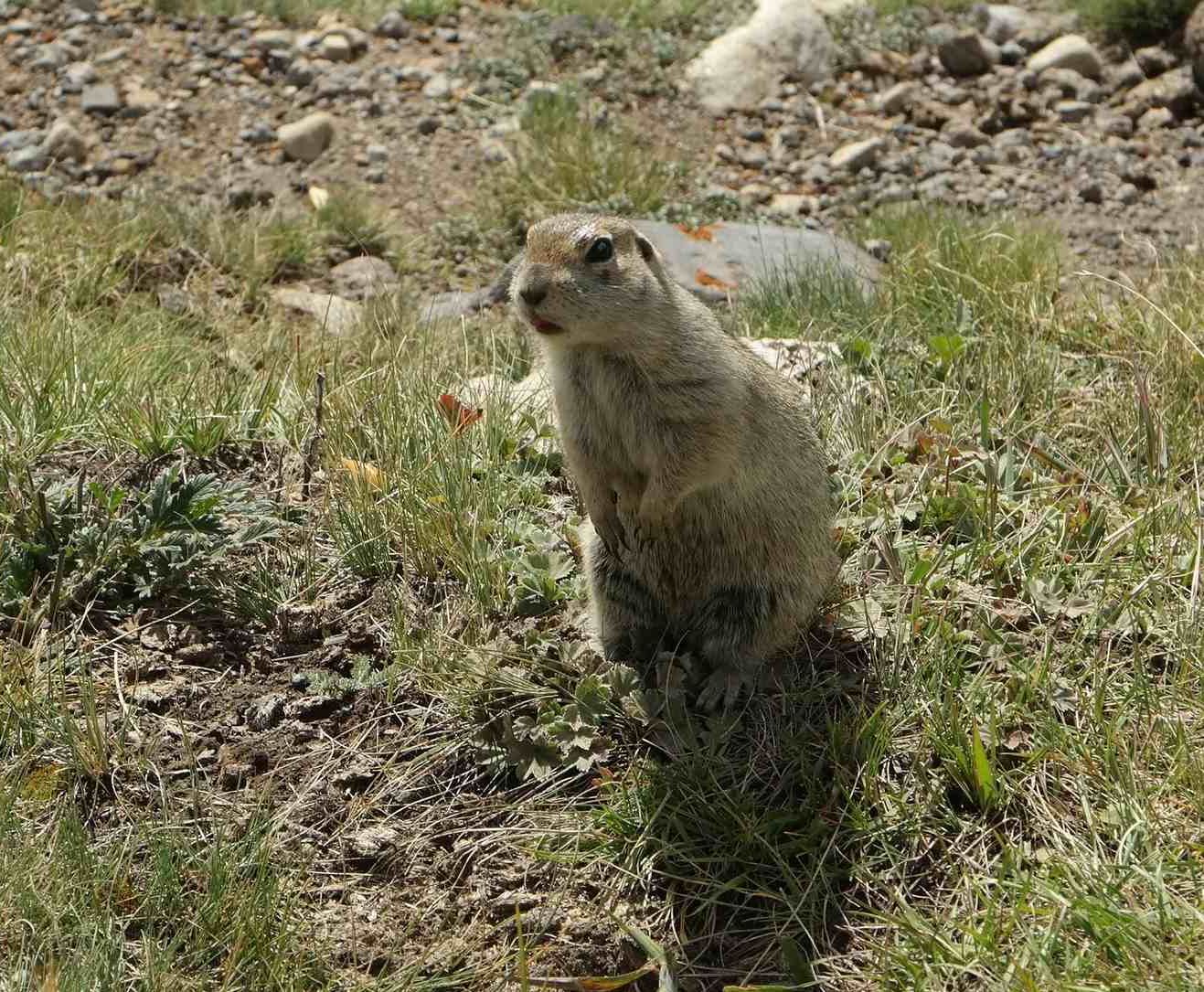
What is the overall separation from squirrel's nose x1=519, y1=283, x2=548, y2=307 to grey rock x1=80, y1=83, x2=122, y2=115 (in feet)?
20.8

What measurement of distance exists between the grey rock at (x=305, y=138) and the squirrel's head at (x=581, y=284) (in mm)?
5311

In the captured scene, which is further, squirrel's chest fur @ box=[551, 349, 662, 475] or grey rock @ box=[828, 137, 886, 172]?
grey rock @ box=[828, 137, 886, 172]

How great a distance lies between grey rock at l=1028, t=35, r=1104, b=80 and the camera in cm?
914

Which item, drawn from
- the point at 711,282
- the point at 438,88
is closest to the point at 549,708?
the point at 711,282

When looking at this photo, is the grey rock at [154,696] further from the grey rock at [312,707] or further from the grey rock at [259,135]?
the grey rock at [259,135]

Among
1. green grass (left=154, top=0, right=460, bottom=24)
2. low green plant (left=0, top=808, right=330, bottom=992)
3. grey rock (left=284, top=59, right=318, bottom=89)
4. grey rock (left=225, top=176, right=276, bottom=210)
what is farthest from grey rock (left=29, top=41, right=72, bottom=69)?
low green plant (left=0, top=808, right=330, bottom=992)

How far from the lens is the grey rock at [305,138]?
8398mm

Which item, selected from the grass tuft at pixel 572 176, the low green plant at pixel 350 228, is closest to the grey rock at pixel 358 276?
the low green plant at pixel 350 228

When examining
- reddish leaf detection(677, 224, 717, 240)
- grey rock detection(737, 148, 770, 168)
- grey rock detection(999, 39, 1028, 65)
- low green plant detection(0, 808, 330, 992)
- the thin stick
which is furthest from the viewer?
grey rock detection(999, 39, 1028, 65)

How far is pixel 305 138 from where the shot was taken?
8.41m

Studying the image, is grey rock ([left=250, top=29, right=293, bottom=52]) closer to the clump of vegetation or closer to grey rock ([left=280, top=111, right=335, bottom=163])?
grey rock ([left=280, top=111, right=335, bottom=163])

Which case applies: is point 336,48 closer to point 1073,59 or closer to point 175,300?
point 175,300

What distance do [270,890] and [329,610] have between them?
3.79ft

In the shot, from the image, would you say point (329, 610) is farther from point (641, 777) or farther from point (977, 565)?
point (977, 565)
